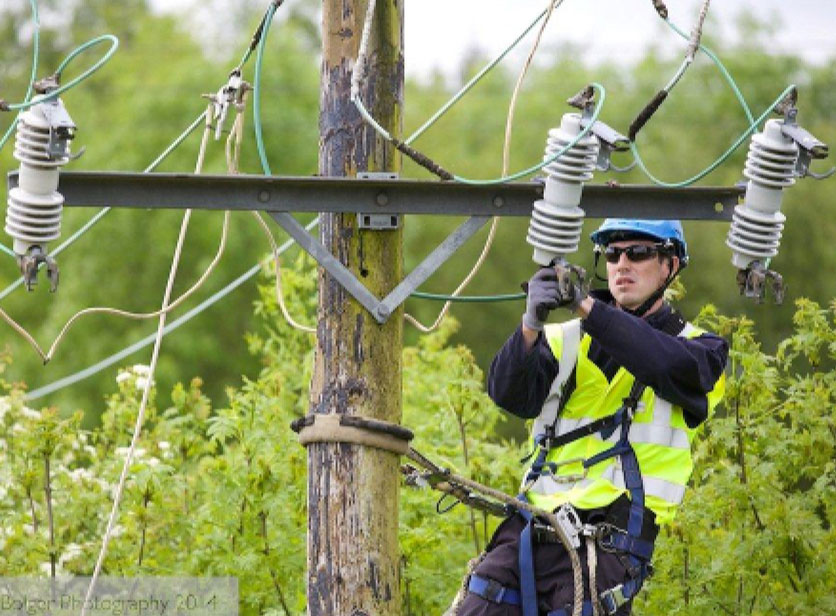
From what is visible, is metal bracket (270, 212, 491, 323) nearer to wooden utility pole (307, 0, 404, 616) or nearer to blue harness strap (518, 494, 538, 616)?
wooden utility pole (307, 0, 404, 616)

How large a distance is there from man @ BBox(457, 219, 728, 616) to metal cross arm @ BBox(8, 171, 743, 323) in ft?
0.80

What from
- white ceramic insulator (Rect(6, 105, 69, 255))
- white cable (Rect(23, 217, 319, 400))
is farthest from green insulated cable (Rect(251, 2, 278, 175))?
white ceramic insulator (Rect(6, 105, 69, 255))

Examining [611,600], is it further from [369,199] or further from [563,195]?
[369,199]

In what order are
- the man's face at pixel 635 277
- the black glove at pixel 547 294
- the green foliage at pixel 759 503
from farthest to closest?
the green foliage at pixel 759 503, the man's face at pixel 635 277, the black glove at pixel 547 294

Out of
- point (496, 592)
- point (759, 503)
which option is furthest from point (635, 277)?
point (759, 503)

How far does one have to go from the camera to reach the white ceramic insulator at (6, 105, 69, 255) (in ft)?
20.4

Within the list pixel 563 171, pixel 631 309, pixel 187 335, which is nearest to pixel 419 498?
pixel 631 309

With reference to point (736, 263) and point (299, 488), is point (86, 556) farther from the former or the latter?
point (736, 263)

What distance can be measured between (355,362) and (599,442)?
927 mm

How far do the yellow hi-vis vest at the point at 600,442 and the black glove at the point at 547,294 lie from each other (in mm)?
431

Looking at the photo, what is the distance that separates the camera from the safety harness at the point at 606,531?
21.1 ft

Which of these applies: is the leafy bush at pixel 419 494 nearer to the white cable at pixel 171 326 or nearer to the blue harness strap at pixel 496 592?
the white cable at pixel 171 326

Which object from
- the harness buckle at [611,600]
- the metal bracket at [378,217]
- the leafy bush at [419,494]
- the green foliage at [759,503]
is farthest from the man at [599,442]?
the leafy bush at [419,494]

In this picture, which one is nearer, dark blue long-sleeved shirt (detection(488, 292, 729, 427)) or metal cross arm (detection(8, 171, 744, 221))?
dark blue long-sleeved shirt (detection(488, 292, 729, 427))
